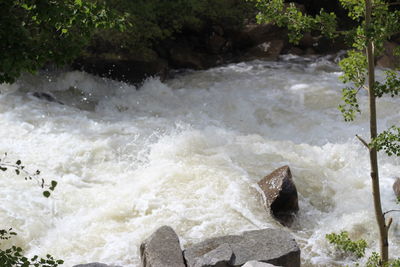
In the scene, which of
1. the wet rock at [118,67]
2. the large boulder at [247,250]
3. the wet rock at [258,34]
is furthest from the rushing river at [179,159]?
the wet rock at [258,34]

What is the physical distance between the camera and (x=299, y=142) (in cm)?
813

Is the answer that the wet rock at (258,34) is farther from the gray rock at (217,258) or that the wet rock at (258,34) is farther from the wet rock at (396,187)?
the gray rock at (217,258)

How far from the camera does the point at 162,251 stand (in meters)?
4.64

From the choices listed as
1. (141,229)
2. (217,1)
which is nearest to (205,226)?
(141,229)

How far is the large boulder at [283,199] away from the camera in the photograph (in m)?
5.92

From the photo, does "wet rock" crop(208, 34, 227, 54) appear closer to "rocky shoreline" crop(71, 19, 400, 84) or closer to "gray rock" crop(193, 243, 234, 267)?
"rocky shoreline" crop(71, 19, 400, 84)

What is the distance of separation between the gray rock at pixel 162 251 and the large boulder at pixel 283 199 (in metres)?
1.54

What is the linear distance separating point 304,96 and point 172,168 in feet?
13.3

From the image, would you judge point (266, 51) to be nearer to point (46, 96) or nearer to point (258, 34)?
point (258, 34)

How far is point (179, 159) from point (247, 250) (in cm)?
257

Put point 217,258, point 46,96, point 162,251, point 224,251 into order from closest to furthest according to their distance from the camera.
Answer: point 217,258 < point 224,251 < point 162,251 < point 46,96

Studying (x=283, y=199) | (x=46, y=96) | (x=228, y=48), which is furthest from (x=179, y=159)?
(x=228, y=48)

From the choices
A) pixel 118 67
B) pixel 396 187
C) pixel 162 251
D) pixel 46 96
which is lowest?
pixel 396 187

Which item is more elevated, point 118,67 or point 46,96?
point 118,67
